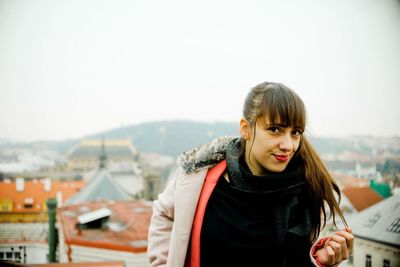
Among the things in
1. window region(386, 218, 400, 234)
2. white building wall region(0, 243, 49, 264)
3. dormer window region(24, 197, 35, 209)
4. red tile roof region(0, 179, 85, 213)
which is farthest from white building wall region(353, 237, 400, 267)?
dormer window region(24, 197, 35, 209)

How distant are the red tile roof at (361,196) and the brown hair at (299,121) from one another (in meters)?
2.96

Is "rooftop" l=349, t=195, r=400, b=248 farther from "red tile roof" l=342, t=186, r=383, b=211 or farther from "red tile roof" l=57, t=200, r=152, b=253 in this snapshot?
"red tile roof" l=57, t=200, r=152, b=253

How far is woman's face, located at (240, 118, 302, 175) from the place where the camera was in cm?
81

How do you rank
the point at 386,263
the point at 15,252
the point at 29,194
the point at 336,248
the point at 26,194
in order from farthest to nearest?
the point at 29,194, the point at 26,194, the point at 15,252, the point at 386,263, the point at 336,248

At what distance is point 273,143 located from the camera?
82 centimetres

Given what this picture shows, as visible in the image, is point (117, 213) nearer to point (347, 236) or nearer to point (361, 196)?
point (361, 196)

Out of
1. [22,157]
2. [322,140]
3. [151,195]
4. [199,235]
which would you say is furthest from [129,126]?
[199,235]

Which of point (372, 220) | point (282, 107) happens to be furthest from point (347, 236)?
point (372, 220)

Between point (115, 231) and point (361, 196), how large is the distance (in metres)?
2.76

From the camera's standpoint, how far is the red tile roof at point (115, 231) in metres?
3.25

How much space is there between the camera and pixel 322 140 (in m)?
3.88

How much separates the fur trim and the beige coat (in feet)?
0.05

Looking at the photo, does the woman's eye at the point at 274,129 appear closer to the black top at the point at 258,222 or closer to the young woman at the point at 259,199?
the young woman at the point at 259,199

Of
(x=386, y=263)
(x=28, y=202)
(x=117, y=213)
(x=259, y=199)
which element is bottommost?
(x=28, y=202)
